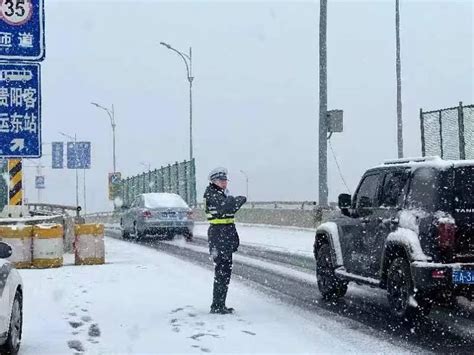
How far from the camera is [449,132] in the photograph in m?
22.9

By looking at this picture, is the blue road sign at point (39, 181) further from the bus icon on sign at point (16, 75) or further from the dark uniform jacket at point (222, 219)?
the dark uniform jacket at point (222, 219)

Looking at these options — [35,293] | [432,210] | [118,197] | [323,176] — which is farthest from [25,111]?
[118,197]

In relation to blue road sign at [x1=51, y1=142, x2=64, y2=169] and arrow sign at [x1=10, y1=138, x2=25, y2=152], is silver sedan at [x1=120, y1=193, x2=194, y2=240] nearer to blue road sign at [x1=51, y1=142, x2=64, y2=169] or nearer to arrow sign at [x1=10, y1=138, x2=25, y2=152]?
arrow sign at [x1=10, y1=138, x2=25, y2=152]

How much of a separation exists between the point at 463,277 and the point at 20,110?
823cm

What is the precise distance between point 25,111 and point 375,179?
630cm

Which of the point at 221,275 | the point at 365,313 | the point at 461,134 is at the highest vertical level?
the point at 461,134

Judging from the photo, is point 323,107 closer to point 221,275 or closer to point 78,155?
point 221,275

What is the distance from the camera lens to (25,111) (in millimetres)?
13680

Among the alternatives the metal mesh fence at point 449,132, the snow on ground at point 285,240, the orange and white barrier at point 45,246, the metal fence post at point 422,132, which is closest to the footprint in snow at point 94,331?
the orange and white barrier at point 45,246

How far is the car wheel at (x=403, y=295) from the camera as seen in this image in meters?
9.07

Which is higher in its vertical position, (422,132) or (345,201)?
(422,132)

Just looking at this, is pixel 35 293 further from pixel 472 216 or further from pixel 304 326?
pixel 472 216

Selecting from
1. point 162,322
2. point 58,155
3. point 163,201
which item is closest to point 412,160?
point 162,322

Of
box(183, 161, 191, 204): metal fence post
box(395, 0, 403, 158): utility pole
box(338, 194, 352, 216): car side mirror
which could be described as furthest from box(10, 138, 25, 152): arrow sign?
box(183, 161, 191, 204): metal fence post
